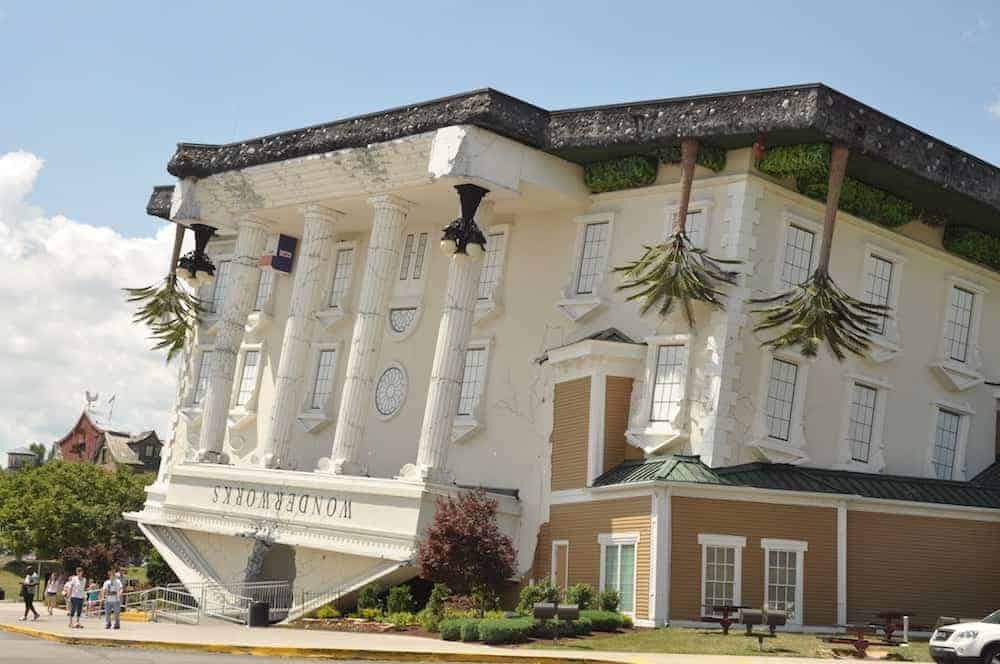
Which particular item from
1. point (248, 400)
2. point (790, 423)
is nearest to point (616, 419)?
point (790, 423)

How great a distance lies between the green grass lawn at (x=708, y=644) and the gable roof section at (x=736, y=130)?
1330 centimetres

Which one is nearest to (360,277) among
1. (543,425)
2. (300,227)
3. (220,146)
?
(300,227)

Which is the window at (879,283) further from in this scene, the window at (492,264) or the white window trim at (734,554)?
the window at (492,264)

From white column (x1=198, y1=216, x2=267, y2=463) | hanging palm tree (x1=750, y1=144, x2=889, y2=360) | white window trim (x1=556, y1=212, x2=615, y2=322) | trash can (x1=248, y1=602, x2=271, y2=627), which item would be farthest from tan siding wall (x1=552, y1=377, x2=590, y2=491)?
white column (x1=198, y1=216, x2=267, y2=463)

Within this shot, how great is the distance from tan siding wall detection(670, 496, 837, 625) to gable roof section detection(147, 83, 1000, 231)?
9.97m

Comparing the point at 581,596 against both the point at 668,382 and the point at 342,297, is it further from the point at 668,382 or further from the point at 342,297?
the point at 342,297

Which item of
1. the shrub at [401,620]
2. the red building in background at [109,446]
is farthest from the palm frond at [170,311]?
the red building in background at [109,446]

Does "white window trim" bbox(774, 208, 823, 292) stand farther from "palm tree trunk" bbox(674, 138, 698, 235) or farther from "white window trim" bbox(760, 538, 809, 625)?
"white window trim" bbox(760, 538, 809, 625)

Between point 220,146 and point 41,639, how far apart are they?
2065 cm

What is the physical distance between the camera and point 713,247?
38.7m

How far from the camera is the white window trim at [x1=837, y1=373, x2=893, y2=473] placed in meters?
40.4

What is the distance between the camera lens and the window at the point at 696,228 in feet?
128

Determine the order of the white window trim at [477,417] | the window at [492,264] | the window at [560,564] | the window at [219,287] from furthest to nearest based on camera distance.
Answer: the window at [219,287], the window at [492,264], the white window trim at [477,417], the window at [560,564]

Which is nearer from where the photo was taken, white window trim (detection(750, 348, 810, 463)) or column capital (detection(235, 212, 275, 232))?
white window trim (detection(750, 348, 810, 463))
